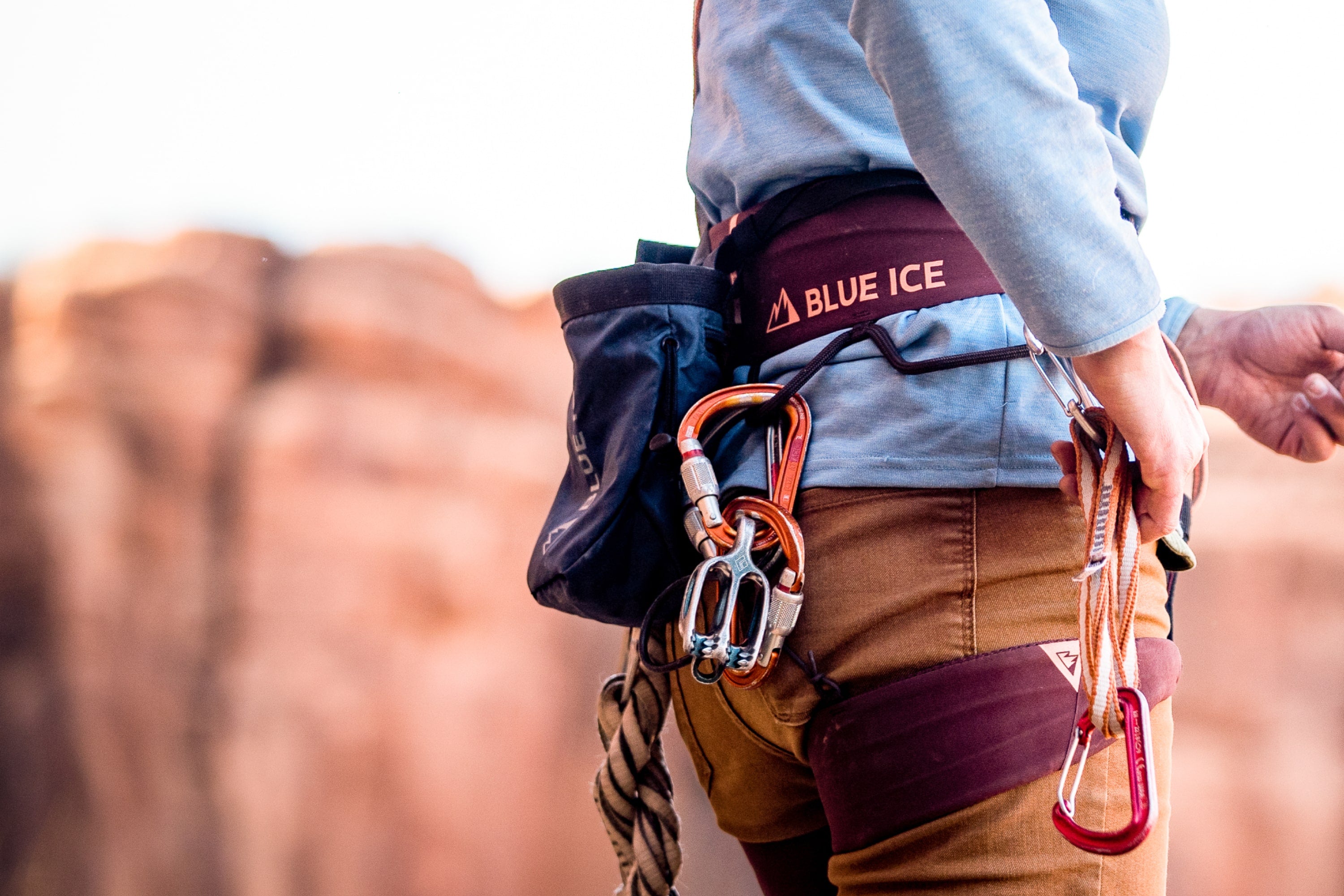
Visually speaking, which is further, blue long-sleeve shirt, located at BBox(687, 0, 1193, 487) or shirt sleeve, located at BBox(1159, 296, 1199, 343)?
shirt sleeve, located at BBox(1159, 296, 1199, 343)

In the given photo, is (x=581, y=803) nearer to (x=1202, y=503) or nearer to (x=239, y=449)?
(x=239, y=449)

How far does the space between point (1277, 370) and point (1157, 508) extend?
1.13 ft

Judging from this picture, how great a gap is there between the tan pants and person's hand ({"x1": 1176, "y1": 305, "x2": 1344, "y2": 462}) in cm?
27

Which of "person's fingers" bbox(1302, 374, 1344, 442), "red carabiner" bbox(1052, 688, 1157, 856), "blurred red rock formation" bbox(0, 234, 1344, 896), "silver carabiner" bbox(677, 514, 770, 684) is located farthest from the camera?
"blurred red rock formation" bbox(0, 234, 1344, 896)

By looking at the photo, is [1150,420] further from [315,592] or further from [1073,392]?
[315,592]

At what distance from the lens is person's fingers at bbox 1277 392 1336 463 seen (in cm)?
67

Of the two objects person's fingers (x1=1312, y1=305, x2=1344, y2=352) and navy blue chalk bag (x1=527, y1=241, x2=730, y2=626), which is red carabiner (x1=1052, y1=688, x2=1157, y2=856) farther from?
person's fingers (x1=1312, y1=305, x2=1344, y2=352)

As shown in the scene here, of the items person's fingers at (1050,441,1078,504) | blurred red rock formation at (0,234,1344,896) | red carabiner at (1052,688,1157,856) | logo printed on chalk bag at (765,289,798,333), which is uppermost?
logo printed on chalk bag at (765,289,798,333)

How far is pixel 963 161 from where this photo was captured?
0.39 m

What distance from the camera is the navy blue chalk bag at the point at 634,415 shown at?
0.56 metres

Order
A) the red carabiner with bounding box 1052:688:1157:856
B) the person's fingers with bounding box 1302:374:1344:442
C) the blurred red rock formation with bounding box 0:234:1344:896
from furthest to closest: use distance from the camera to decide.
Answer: the blurred red rock formation with bounding box 0:234:1344:896 → the person's fingers with bounding box 1302:374:1344:442 → the red carabiner with bounding box 1052:688:1157:856

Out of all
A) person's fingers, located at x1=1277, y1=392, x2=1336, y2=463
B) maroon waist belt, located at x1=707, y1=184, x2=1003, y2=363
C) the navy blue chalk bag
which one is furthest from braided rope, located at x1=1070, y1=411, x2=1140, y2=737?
person's fingers, located at x1=1277, y1=392, x2=1336, y2=463

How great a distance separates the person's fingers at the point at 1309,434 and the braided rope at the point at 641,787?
514 mm

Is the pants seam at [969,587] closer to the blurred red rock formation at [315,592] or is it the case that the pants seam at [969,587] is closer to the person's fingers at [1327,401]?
the person's fingers at [1327,401]
